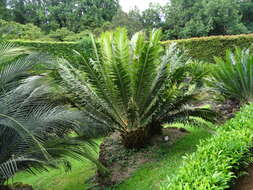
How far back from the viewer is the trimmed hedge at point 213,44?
12.5 m

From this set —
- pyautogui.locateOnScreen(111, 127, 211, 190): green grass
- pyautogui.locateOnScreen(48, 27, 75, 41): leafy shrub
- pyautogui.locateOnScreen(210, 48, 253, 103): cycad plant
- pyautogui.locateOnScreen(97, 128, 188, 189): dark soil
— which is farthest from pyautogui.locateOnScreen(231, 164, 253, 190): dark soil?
pyautogui.locateOnScreen(48, 27, 75, 41): leafy shrub

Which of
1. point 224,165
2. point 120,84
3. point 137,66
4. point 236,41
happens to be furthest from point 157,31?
point 236,41

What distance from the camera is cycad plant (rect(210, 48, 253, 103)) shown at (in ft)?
17.0

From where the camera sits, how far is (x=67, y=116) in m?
3.36

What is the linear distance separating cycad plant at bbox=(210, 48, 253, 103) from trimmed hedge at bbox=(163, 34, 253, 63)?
23.9ft

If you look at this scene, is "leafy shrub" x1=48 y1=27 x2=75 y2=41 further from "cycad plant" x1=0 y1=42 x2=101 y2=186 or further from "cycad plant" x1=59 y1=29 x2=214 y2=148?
"cycad plant" x1=0 y1=42 x2=101 y2=186

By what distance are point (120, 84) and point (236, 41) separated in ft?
33.6

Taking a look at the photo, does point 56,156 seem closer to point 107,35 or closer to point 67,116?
point 67,116

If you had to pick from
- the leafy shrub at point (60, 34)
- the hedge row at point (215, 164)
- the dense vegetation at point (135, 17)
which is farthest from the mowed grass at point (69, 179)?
the leafy shrub at point (60, 34)

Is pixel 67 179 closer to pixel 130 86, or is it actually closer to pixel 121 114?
pixel 121 114

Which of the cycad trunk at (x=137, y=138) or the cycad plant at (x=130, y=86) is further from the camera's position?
the cycad trunk at (x=137, y=138)

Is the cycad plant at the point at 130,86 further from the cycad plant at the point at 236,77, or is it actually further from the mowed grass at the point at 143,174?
the cycad plant at the point at 236,77

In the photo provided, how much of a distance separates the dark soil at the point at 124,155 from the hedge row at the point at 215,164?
1.80 meters

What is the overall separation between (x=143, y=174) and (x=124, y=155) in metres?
0.69
